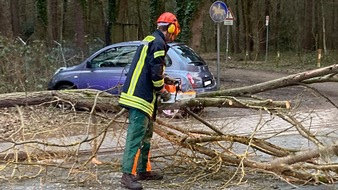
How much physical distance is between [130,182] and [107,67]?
622 cm

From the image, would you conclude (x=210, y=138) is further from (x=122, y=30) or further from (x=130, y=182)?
(x=122, y=30)

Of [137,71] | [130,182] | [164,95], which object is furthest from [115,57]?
[130,182]

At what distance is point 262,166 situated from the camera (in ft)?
20.0

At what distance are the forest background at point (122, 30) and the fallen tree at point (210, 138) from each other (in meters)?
4.81

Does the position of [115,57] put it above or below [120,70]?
above

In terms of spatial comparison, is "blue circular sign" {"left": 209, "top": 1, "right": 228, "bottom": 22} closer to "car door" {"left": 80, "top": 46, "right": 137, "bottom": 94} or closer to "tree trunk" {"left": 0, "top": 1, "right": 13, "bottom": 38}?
"car door" {"left": 80, "top": 46, "right": 137, "bottom": 94}

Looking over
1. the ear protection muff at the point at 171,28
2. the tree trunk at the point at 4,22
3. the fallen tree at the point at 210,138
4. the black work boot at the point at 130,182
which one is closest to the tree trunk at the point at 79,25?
the tree trunk at the point at 4,22

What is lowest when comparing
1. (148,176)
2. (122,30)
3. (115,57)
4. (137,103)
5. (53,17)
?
(148,176)

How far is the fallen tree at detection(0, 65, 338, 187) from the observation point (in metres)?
6.05

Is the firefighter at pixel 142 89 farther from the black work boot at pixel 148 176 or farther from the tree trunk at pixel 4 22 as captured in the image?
the tree trunk at pixel 4 22

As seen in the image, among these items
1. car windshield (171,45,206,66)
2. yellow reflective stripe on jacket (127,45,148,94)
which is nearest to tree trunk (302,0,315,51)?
car windshield (171,45,206,66)

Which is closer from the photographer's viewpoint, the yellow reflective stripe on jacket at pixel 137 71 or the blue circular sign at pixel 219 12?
the yellow reflective stripe on jacket at pixel 137 71

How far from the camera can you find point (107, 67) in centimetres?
1181

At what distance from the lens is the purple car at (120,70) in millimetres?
11023
